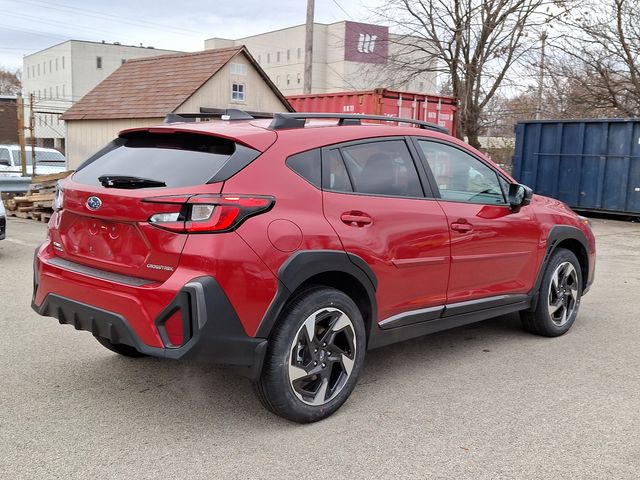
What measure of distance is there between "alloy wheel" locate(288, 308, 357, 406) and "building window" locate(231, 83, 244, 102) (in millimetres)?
14575

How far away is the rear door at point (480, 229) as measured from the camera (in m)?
4.38

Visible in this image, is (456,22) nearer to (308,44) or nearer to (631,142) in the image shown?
(308,44)

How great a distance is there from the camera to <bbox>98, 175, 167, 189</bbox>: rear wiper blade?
3365 millimetres

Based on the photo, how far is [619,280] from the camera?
324 inches

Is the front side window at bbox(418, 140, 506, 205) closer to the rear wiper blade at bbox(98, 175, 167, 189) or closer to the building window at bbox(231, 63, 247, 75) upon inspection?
the rear wiper blade at bbox(98, 175, 167, 189)

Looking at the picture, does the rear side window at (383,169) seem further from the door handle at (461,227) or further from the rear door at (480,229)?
the door handle at (461,227)

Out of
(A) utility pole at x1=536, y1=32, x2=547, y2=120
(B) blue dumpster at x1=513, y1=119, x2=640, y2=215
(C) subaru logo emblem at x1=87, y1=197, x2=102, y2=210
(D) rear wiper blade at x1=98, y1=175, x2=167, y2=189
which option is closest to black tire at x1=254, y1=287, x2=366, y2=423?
(D) rear wiper blade at x1=98, y1=175, x2=167, y2=189

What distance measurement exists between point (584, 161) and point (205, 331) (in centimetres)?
1473

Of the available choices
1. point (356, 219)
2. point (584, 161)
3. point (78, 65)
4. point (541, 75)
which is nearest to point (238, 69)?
point (584, 161)

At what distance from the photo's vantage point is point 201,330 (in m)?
3.09

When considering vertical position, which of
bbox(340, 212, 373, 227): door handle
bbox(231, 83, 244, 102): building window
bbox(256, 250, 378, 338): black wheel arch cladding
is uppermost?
bbox(231, 83, 244, 102): building window

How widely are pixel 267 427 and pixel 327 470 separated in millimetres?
582

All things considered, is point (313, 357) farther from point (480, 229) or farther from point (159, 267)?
point (480, 229)

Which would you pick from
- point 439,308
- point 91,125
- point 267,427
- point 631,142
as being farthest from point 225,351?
point 91,125
